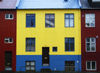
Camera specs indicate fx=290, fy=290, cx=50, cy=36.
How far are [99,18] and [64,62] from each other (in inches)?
277

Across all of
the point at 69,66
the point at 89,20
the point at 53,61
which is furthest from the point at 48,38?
the point at 89,20

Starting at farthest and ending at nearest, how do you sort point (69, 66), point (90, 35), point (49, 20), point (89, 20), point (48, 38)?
point (49, 20), point (89, 20), point (48, 38), point (90, 35), point (69, 66)

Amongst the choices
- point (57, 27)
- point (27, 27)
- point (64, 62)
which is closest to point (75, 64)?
point (64, 62)

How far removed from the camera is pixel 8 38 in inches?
1430

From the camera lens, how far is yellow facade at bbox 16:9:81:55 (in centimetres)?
3616

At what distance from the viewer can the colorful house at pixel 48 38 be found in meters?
36.0

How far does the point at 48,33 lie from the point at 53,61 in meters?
3.54

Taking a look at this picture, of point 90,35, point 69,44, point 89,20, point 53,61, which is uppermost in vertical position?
point 89,20

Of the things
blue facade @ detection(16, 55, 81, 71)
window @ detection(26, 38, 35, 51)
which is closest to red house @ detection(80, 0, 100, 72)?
blue facade @ detection(16, 55, 81, 71)

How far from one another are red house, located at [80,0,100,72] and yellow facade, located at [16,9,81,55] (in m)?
0.62

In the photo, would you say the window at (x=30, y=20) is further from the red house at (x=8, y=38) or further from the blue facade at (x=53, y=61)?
the blue facade at (x=53, y=61)

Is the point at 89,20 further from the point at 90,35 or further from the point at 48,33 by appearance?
the point at 48,33

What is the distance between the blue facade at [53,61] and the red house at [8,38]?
0.74 metres

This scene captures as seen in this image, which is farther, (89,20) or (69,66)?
(89,20)
